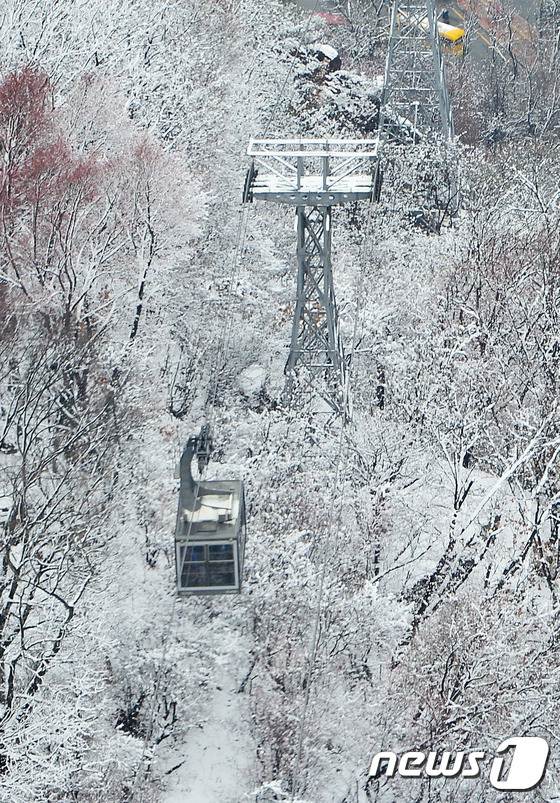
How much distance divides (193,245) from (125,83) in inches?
341

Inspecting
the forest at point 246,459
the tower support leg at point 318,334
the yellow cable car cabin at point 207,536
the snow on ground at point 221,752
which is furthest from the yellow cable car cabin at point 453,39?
the yellow cable car cabin at point 207,536

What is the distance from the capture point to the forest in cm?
2439

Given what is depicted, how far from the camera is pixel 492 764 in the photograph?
2348 cm

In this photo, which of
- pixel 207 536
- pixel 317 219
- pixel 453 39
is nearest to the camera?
pixel 207 536

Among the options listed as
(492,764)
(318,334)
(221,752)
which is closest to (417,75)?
(318,334)

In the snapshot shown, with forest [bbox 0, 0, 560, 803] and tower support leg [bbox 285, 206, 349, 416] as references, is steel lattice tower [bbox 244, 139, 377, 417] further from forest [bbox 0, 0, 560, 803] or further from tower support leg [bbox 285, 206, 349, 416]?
forest [bbox 0, 0, 560, 803]

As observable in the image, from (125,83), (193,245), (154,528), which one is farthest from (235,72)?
(154,528)

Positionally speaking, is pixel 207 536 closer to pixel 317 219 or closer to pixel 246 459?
pixel 246 459

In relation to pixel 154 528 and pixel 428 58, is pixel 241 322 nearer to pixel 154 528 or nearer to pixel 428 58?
pixel 154 528

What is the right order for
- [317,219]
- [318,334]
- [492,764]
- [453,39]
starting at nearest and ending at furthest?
[492,764]
[317,219]
[318,334]
[453,39]

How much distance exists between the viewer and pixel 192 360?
38.8 m

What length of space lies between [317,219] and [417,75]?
855 inches

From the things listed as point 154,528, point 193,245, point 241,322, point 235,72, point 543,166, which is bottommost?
point 154,528

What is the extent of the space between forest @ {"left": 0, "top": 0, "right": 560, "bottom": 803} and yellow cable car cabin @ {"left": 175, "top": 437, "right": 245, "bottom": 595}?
3853 millimetres
